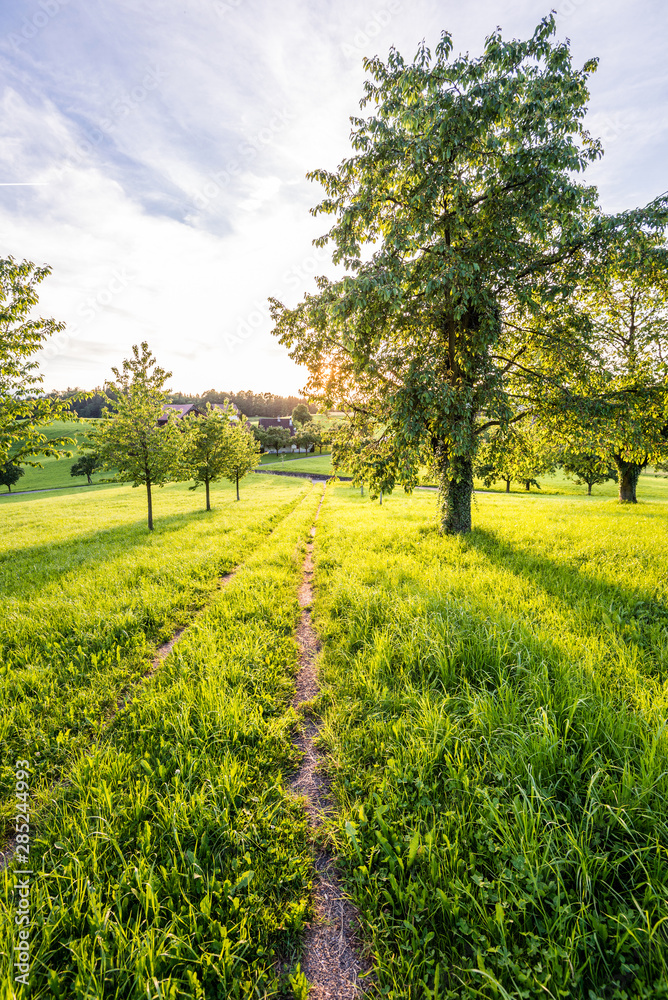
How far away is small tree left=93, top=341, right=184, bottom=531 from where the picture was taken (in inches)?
628

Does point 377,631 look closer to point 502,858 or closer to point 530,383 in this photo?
point 502,858

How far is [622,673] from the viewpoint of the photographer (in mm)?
3988

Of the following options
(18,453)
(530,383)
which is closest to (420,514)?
(530,383)

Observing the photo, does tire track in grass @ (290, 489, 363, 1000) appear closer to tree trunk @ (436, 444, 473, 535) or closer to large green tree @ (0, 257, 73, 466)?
tree trunk @ (436, 444, 473, 535)

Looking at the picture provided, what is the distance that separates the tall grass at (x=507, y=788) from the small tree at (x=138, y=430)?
48.4ft

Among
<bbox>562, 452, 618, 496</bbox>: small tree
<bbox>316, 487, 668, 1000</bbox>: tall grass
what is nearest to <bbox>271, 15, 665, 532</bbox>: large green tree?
<bbox>562, 452, 618, 496</bbox>: small tree

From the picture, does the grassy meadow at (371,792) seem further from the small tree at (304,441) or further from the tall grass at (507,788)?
the small tree at (304,441)

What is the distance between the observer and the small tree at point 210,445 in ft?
73.6

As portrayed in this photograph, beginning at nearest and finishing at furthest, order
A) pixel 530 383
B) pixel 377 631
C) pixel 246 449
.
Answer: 1. pixel 377 631
2. pixel 530 383
3. pixel 246 449

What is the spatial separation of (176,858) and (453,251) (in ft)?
35.9

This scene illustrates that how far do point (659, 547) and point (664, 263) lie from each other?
684 centimetres

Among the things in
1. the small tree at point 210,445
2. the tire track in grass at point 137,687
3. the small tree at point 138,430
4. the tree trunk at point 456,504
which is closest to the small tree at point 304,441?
the small tree at point 210,445

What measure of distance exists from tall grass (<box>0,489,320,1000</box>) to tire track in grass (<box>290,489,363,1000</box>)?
0.39 feet

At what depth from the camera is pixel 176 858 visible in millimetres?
2564
